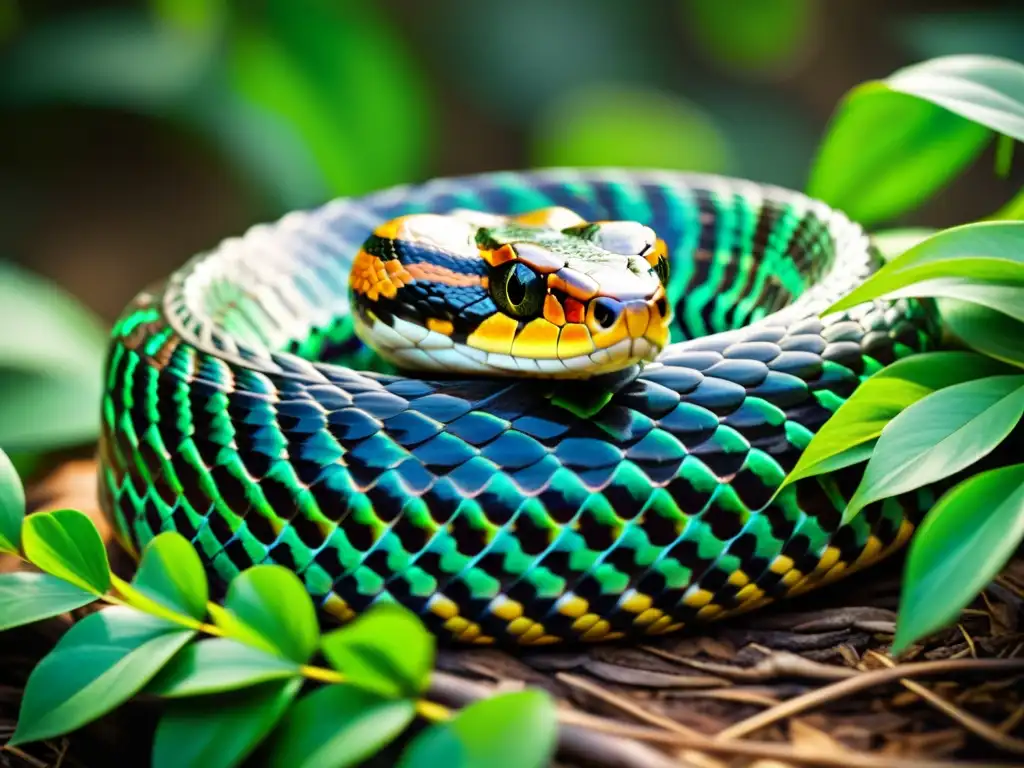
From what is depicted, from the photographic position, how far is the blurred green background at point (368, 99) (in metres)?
5.09

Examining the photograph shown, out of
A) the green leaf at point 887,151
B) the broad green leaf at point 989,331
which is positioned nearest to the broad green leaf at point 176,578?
the broad green leaf at point 989,331

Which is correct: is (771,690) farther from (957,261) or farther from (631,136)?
(631,136)

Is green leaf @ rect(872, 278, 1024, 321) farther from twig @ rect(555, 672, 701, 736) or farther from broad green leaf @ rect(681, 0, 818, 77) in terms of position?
broad green leaf @ rect(681, 0, 818, 77)

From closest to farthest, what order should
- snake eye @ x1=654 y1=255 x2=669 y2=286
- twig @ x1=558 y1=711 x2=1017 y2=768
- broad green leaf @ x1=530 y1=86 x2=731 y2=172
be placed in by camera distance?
twig @ x1=558 y1=711 x2=1017 y2=768, snake eye @ x1=654 y1=255 x2=669 y2=286, broad green leaf @ x1=530 y1=86 x2=731 y2=172

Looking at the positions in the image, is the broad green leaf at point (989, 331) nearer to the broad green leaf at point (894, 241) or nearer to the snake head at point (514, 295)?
the snake head at point (514, 295)

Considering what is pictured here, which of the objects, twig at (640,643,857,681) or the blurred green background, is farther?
the blurred green background

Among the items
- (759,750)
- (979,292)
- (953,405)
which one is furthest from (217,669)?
(979,292)

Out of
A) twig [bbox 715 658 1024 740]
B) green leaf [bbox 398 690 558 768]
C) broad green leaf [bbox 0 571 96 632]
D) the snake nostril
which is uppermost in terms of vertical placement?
the snake nostril

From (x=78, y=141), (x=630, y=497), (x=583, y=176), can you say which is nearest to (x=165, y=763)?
(x=630, y=497)

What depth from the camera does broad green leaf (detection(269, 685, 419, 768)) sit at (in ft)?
4.46

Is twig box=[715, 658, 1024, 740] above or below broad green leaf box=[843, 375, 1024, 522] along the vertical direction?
below

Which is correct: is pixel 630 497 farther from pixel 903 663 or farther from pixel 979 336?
pixel 979 336

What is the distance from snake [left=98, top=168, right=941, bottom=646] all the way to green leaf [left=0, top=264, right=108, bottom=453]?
818 millimetres

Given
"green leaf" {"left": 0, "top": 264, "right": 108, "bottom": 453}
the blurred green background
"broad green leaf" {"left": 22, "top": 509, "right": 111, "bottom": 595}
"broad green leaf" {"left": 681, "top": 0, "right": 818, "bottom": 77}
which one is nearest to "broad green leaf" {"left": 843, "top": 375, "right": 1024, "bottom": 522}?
"broad green leaf" {"left": 22, "top": 509, "right": 111, "bottom": 595}
